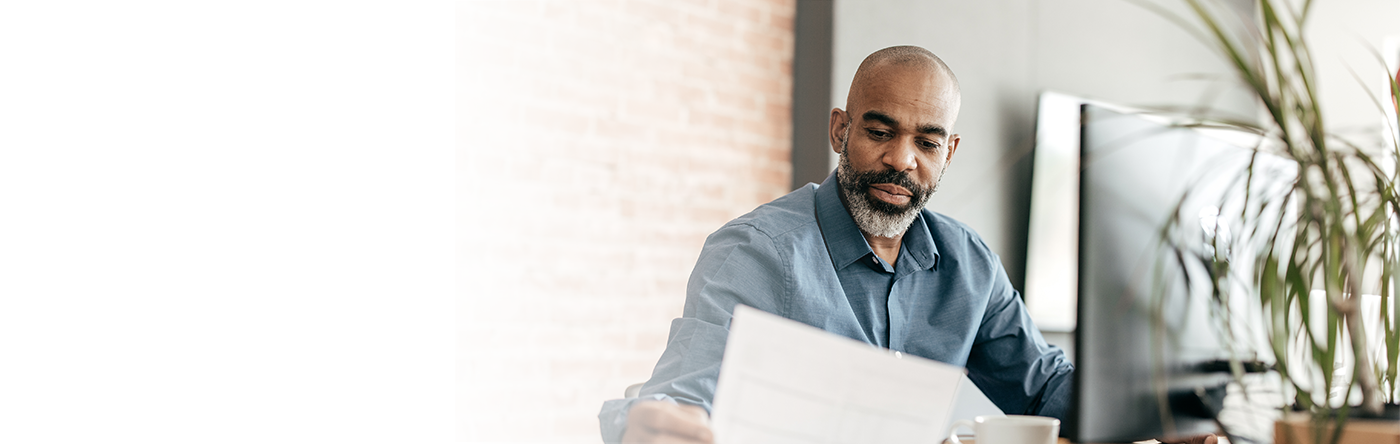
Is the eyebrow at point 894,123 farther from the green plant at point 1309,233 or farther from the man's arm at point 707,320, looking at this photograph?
the green plant at point 1309,233

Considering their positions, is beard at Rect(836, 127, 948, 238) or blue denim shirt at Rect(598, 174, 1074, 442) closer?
blue denim shirt at Rect(598, 174, 1074, 442)

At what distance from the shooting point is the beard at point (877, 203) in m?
1.50

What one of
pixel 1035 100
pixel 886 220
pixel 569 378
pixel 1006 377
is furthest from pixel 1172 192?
pixel 569 378

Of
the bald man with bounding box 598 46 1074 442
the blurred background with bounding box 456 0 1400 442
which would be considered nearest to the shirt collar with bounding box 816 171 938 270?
the bald man with bounding box 598 46 1074 442

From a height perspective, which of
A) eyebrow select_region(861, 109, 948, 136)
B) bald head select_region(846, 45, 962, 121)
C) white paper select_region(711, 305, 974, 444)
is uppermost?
bald head select_region(846, 45, 962, 121)

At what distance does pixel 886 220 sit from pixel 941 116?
19cm

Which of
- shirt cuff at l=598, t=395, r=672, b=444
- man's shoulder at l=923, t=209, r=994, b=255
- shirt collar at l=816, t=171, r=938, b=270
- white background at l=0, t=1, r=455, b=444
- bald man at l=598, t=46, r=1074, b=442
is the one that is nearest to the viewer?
shirt cuff at l=598, t=395, r=672, b=444

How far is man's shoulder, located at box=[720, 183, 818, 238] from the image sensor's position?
1.38 meters

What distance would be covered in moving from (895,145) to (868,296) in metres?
0.25

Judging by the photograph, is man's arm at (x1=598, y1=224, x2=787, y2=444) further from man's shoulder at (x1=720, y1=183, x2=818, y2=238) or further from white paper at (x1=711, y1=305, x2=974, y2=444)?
white paper at (x1=711, y1=305, x2=974, y2=444)

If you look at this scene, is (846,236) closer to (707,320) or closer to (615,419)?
(707,320)

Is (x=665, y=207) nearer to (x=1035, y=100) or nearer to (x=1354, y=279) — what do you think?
(x=1035, y=100)

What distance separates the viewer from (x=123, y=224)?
1.33 m

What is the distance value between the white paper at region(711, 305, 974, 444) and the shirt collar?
0.78 m
